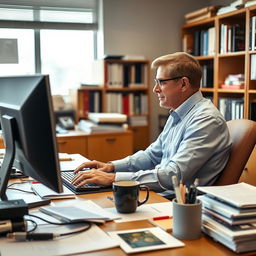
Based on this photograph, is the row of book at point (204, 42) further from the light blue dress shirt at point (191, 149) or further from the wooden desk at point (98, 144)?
the light blue dress shirt at point (191, 149)

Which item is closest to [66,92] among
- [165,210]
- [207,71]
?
[207,71]

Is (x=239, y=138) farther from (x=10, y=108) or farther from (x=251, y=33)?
(x=251, y=33)

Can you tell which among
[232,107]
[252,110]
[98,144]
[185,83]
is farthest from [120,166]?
[232,107]

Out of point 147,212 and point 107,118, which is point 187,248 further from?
point 107,118

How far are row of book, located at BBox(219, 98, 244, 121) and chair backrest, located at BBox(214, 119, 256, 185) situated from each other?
70.1 inches

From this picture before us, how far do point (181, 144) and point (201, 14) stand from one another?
8.77ft

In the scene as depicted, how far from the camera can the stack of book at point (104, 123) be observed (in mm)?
3758

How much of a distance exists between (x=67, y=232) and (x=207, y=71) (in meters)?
3.19

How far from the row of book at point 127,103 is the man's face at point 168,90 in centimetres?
214

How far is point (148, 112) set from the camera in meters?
4.37

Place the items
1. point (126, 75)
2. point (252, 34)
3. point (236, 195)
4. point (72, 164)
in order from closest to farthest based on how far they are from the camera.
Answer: point (236, 195)
point (72, 164)
point (252, 34)
point (126, 75)

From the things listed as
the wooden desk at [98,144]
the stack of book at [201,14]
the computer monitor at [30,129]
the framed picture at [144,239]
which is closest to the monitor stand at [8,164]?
the computer monitor at [30,129]

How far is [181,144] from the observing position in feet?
5.87

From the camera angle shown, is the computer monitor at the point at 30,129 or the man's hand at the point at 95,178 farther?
the man's hand at the point at 95,178
